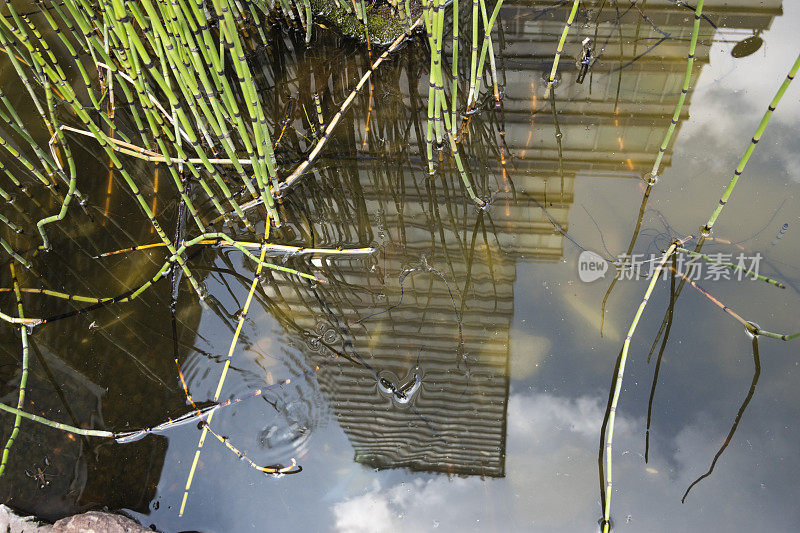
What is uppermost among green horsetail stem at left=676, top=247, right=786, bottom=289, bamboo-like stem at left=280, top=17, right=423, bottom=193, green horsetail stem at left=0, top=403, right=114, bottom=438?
bamboo-like stem at left=280, top=17, right=423, bottom=193

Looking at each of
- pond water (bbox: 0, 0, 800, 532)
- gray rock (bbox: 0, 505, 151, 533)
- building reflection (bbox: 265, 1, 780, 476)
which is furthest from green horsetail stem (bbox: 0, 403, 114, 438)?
building reflection (bbox: 265, 1, 780, 476)

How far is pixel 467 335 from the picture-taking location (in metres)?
1.50

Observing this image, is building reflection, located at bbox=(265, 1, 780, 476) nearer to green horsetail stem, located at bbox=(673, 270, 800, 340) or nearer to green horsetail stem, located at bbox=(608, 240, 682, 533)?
green horsetail stem, located at bbox=(608, 240, 682, 533)

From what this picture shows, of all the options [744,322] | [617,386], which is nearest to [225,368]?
[617,386]

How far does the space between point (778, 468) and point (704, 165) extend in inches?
36.1

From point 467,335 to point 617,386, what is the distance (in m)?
0.40

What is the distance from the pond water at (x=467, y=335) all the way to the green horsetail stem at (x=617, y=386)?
0.02m

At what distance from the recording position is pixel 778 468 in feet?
4.14

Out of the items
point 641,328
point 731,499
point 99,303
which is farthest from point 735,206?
point 99,303

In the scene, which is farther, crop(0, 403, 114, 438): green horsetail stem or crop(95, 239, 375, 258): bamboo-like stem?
crop(95, 239, 375, 258): bamboo-like stem

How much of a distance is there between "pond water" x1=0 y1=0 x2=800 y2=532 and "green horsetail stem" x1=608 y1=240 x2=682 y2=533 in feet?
0.08

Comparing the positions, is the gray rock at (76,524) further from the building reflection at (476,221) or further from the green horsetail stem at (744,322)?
the green horsetail stem at (744,322)

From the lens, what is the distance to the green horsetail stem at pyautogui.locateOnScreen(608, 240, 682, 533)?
1.24m

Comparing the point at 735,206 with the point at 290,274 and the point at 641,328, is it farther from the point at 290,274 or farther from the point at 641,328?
the point at 290,274
